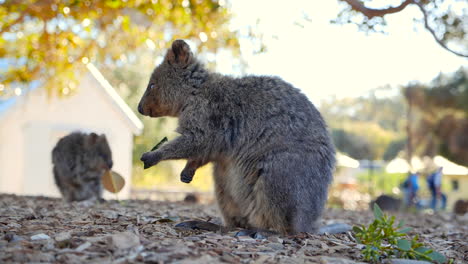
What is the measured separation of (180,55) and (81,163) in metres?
2.71

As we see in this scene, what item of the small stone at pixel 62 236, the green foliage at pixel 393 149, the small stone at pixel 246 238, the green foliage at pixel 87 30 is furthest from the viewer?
the green foliage at pixel 393 149

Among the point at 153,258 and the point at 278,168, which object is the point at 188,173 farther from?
the point at 153,258

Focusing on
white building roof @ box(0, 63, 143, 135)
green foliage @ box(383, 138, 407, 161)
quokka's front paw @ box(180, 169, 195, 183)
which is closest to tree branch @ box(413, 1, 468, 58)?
quokka's front paw @ box(180, 169, 195, 183)

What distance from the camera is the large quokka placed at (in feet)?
14.3

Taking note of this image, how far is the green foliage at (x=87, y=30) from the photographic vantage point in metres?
8.05

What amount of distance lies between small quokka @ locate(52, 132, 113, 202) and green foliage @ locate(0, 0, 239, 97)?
2.12 m

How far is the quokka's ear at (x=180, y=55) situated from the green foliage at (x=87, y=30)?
2.36m

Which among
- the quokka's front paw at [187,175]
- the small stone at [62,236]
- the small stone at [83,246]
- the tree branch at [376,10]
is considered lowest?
the small stone at [83,246]

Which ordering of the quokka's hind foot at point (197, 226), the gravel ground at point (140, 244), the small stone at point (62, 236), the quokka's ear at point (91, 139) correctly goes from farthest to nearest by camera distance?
the quokka's ear at point (91, 139)
the quokka's hind foot at point (197, 226)
the small stone at point (62, 236)
the gravel ground at point (140, 244)

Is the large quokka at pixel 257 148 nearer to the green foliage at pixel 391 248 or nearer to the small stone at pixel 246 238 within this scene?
the small stone at pixel 246 238

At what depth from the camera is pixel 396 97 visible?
29922 millimetres

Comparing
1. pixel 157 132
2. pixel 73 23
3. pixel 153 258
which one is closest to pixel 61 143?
pixel 73 23

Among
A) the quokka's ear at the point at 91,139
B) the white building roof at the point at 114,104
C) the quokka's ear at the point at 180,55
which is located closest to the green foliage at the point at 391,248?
the quokka's ear at the point at 180,55

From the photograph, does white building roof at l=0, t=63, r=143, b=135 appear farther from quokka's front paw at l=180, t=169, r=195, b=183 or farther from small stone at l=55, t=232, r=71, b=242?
small stone at l=55, t=232, r=71, b=242
